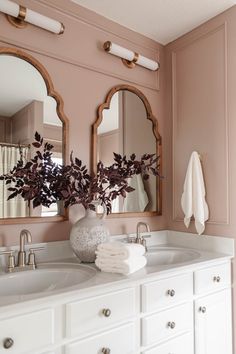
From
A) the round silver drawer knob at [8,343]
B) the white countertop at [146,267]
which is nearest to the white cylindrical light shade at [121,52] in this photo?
the white countertop at [146,267]

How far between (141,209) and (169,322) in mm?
809

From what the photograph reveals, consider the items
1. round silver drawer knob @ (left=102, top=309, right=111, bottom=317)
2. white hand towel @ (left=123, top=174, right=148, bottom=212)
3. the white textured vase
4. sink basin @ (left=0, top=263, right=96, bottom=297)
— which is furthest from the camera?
white hand towel @ (left=123, top=174, right=148, bottom=212)

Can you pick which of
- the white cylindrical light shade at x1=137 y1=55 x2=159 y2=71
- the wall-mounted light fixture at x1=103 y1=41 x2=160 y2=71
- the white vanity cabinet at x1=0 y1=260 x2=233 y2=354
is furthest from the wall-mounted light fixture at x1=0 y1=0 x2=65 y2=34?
the white vanity cabinet at x1=0 y1=260 x2=233 y2=354

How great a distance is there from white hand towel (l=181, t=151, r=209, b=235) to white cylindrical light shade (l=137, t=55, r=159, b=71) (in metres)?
0.71

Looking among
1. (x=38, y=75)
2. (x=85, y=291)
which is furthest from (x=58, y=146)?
(x=85, y=291)

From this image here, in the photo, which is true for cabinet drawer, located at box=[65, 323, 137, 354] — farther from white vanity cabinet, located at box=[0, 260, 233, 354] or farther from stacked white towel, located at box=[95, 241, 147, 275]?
stacked white towel, located at box=[95, 241, 147, 275]

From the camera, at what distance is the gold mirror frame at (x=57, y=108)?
155 cm

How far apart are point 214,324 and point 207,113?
1.31m

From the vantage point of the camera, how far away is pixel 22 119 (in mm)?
1584

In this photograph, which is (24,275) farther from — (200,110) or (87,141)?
(200,110)

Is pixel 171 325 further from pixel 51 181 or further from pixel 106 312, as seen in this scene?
pixel 51 181

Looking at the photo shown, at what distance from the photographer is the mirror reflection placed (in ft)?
6.28

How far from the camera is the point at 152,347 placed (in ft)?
4.54

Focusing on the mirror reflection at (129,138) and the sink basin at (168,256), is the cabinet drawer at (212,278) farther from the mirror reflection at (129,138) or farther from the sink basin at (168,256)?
the mirror reflection at (129,138)
